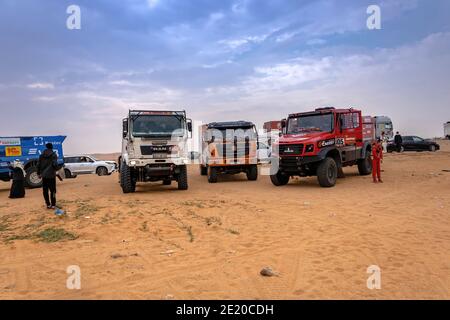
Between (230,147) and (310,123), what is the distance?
3.58m

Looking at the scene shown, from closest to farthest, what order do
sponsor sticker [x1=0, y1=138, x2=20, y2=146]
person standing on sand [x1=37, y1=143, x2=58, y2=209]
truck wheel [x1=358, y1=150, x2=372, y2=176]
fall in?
1. person standing on sand [x1=37, y1=143, x2=58, y2=209]
2. sponsor sticker [x1=0, y1=138, x2=20, y2=146]
3. truck wheel [x1=358, y1=150, x2=372, y2=176]

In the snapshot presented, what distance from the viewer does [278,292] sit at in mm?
4430

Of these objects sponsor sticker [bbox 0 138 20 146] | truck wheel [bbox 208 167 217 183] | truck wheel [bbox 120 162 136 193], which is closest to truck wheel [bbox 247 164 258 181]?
truck wheel [bbox 208 167 217 183]

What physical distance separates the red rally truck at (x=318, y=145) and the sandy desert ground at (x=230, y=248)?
2669mm

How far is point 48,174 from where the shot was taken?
9672mm

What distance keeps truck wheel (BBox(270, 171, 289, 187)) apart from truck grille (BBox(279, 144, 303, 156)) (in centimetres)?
92

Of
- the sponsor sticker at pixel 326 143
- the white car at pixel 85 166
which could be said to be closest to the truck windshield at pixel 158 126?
the sponsor sticker at pixel 326 143

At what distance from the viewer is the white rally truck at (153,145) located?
12.6m

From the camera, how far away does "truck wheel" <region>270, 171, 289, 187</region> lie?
1448 cm

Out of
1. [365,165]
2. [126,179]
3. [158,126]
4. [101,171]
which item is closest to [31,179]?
[126,179]

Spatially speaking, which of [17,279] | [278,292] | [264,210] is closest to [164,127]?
[264,210]

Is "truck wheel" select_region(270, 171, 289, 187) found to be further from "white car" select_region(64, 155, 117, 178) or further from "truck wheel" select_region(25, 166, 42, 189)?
"white car" select_region(64, 155, 117, 178)
